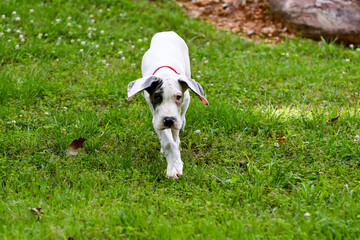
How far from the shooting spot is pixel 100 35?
24.5 feet

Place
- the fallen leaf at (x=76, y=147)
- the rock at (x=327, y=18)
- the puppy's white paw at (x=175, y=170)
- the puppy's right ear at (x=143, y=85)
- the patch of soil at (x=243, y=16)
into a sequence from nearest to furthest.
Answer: the puppy's right ear at (x=143, y=85), the puppy's white paw at (x=175, y=170), the fallen leaf at (x=76, y=147), the rock at (x=327, y=18), the patch of soil at (x=243, y=16)

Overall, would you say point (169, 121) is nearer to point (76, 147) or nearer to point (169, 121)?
point (169, 121)

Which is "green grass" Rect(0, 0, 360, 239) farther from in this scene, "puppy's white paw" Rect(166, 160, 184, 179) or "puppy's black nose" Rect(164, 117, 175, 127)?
"puppy's black nose" Rect(164, 117, 175, 127)

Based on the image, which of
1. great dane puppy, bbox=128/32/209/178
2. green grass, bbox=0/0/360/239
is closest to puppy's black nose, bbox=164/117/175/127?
great dane puppy, bbox=128/32/209/178

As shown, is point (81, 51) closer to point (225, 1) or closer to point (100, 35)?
point (100, 35)

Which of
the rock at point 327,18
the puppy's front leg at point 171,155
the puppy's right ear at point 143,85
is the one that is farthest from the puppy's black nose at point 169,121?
the rock at point 327,18

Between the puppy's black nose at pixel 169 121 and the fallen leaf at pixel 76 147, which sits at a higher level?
the puppy's black nose at pixel 169 121

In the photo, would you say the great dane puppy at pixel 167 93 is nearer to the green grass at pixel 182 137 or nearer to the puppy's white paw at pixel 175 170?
the puppy's white paw at pixel 175 170

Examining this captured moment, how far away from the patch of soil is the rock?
31 cm

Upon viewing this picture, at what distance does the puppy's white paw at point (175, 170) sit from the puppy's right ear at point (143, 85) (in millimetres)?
748

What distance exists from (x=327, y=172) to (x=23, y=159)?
286cm

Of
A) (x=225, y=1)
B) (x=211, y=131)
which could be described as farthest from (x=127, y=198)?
A: (x=225, y=1)

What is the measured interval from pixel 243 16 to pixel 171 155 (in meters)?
5.16

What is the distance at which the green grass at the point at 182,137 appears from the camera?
3.32 meters
